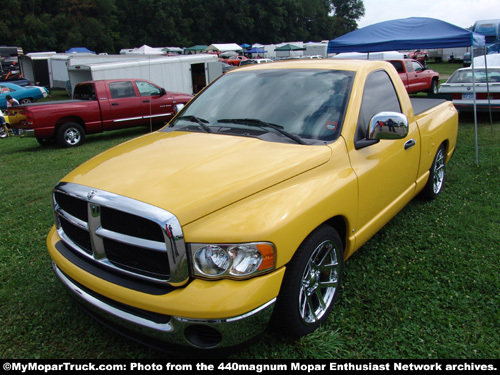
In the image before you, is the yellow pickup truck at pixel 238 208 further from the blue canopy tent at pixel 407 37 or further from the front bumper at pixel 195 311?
the blue canopy tent at pixel 407 37

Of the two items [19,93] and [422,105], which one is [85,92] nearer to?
[19,93]

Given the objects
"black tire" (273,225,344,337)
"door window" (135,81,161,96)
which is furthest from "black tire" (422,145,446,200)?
"door window" (135,81,161,96)

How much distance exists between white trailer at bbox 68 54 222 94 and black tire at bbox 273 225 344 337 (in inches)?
594

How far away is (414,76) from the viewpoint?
51.3 ft

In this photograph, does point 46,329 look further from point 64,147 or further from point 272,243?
point 64,147

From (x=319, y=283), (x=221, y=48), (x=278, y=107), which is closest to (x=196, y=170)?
(x=278, y=107)

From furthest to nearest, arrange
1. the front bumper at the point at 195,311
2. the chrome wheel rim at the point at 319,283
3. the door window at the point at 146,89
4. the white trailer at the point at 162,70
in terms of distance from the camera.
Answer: the white trailer at the point at 162,70 < the door window at the point at 146,89 < the chrome wheel rim at the point at 319,283 < the front bumper at the point at 195,311

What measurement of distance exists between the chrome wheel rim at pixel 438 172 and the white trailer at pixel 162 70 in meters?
14.0

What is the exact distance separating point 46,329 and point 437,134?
449 cm

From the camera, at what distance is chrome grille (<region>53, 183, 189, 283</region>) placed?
202 centimetres

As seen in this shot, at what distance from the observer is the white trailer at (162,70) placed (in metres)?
16.1

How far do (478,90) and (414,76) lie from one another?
5.59m

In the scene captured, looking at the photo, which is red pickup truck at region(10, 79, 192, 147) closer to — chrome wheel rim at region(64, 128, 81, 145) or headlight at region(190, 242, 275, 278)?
chrome wheel rim at region(64, 128, 81, 145)

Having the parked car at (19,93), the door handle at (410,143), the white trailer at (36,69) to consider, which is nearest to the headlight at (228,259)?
the door handle at (410,143)
